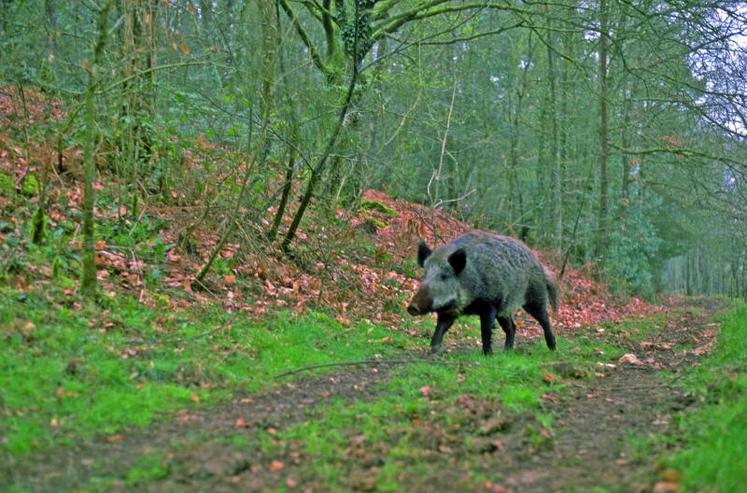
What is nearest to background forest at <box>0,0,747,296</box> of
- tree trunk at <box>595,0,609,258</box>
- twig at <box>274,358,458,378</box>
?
tree trunk at <box>595,0,609,258</box>

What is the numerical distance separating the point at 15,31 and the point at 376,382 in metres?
10.5

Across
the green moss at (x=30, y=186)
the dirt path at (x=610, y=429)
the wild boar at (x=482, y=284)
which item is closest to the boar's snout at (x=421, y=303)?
the wild boar at (x=482, y=284)

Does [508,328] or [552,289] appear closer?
[508,328]

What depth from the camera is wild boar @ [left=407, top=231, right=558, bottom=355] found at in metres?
10.9

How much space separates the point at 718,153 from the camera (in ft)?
58.1

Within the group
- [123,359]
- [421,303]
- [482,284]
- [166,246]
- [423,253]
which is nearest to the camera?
[123,359]

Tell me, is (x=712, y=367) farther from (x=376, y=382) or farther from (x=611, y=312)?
(x=611, y=312)

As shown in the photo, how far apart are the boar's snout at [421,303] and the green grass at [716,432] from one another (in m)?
3.74

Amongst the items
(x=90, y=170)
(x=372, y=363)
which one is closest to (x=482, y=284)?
(x=372, y=363)

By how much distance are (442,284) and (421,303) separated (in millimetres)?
643

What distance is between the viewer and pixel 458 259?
10.8 metres

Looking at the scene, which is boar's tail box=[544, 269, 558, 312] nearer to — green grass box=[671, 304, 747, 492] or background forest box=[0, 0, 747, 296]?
green grass box=[671, 304, 747, 492]

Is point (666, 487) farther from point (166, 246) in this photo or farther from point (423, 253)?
point (166, 246)

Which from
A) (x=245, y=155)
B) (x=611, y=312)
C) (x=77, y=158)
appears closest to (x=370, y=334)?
(x=245, y=155)
